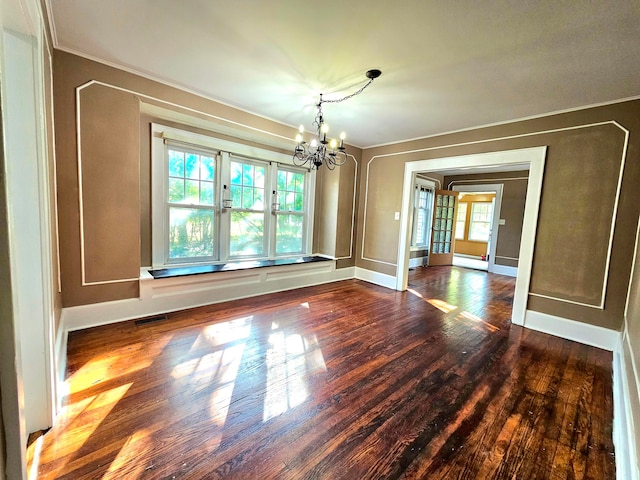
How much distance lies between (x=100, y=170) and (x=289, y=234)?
9.20 ft

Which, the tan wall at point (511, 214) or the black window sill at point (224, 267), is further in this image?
the tan wall at point (511, 214)

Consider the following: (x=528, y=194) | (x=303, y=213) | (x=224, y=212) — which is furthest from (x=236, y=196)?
(x=528, y=194)

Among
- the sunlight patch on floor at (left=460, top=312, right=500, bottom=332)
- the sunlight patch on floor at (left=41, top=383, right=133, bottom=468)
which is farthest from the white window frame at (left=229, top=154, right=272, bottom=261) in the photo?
the sunlight patch on floor at (left=460, top=312, right=500, bottom=332)

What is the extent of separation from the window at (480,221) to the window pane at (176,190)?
8.67m

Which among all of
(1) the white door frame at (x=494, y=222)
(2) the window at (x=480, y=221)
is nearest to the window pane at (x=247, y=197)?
(1) the white door frame at (x=494, y=222)

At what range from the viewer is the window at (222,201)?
3.49 meters

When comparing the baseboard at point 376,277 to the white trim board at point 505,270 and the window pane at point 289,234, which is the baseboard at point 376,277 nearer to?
the window pane at point 289,234

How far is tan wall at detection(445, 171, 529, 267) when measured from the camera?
6519 millimetres

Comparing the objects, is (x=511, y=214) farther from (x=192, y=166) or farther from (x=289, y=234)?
(x=192, y=166)

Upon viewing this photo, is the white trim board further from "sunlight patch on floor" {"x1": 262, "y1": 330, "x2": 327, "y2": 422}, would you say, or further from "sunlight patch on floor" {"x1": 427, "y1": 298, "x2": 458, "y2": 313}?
"sunlight patch on floor" {"x1": 262, "y1": 330, "x2": 327, "y2": 422}

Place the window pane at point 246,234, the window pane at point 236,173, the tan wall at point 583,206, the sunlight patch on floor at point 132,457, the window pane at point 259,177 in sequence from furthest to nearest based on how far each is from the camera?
the window pane at point 259,177, the window pane at point 246,234, the window pane at point 236,173, the tan wall at point 583,206, the sunlight patch on floor at point 132,457

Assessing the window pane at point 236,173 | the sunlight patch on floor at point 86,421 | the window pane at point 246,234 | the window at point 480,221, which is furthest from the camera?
the window at point 480,221

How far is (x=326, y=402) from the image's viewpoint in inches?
72.8

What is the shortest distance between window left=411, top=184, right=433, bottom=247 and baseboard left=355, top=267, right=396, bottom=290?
2.26m
